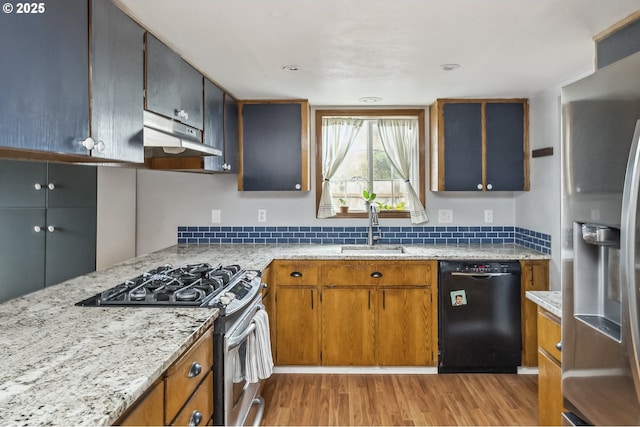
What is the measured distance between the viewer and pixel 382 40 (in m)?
2.32

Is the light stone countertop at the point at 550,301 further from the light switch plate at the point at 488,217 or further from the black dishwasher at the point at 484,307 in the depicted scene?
the light switch plate at the point at 488,217

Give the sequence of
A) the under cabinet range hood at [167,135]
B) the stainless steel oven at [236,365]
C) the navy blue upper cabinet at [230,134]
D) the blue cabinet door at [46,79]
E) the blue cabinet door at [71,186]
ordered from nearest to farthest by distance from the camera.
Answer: the blue cabinet door at [46,79], the stainless steel oven at [236,365], the under cabinet range hood at [167,135], the blue cabinet door at [71,186], the navy blue upper cabinet at [230,134]

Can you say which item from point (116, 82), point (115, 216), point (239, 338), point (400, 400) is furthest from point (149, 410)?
point (115, 216)

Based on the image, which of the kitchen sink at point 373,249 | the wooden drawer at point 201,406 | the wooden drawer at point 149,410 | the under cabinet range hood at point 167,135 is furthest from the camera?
the kitchen sink at point 373,249

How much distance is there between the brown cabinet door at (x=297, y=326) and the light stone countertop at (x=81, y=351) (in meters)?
1.36

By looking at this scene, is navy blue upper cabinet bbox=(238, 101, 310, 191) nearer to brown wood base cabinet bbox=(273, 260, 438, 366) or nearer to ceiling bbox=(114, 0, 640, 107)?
ceiling bbox=(114, 0, 640, 107)

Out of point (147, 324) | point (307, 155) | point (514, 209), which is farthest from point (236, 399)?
point (514, 209)

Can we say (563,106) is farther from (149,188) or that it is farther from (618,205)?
(149,188)

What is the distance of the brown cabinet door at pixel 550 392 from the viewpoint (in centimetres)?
194

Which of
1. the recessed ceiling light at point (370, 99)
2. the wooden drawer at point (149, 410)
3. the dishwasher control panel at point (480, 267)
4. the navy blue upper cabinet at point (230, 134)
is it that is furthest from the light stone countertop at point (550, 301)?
the navy blue upper cabinet at point (230, 134)

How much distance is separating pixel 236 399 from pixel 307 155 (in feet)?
7.20

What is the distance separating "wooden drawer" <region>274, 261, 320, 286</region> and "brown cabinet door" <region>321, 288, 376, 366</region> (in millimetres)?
135

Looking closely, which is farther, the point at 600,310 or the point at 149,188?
the point at 149,188

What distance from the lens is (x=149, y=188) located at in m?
4.08
